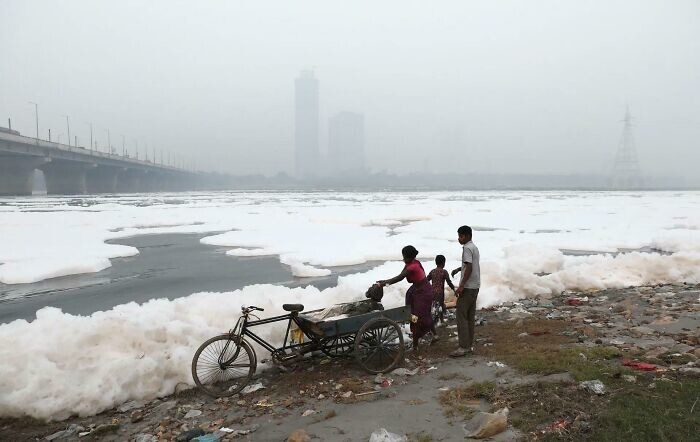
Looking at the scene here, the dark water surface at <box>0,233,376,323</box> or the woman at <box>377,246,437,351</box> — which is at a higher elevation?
the woman at <box>377,246,437,351</box>

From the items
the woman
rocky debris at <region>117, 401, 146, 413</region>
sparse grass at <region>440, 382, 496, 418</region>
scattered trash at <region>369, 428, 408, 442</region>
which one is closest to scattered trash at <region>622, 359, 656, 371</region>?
sparse grass at <region>440, 382, 496, 418</region>

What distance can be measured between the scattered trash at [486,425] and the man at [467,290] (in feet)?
6.66

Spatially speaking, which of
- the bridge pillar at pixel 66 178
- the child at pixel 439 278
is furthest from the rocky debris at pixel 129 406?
the bridge pillar at pixel 66 178

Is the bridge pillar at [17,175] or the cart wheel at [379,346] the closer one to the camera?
the cart wheel at [379,346]

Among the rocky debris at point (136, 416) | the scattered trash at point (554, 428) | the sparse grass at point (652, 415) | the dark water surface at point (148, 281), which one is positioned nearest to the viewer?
the sparse grass at point (652, 415)

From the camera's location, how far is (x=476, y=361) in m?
5.63

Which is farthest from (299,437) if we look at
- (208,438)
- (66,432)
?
(66,432)

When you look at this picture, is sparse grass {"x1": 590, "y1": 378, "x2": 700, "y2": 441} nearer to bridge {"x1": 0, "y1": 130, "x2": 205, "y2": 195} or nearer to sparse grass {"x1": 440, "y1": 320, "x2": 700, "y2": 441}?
sparse grass {"x1": 440, "y1": 320, "x2": 700, "y2": 441}

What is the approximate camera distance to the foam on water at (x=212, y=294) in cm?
520

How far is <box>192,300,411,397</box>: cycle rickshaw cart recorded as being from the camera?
5.18 metres

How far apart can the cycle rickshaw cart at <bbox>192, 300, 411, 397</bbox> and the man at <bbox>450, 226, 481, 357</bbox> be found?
89 centimetres

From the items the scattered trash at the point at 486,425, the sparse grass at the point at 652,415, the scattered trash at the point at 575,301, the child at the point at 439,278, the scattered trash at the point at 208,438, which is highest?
the child at the point at 439,278

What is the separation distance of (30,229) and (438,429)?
2434 cm

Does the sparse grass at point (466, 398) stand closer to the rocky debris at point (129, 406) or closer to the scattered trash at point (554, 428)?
the scattered trash at point (554, 428)
